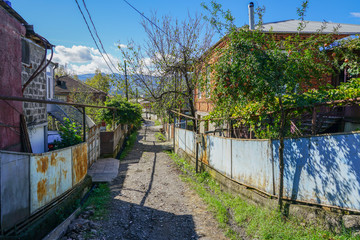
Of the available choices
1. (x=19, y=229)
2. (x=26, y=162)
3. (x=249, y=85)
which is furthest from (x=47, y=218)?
(x=249, y=85)

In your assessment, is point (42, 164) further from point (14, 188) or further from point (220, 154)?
point (220, 154)

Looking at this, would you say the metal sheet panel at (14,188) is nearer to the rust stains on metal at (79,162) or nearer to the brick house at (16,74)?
the brick house at (16,74)

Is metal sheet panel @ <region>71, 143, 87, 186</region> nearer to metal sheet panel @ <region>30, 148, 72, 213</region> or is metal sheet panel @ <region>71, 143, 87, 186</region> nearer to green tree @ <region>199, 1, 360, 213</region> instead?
metal sheet panel @ <region>30, 148, 72, 213</region>

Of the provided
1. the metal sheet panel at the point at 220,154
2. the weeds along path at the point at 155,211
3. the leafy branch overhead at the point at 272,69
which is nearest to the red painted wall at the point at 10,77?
the weeds along path at the point at 155,211

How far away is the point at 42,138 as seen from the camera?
281 inches

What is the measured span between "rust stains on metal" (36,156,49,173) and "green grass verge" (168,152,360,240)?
364 cm

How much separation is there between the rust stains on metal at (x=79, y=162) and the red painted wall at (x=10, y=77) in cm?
137

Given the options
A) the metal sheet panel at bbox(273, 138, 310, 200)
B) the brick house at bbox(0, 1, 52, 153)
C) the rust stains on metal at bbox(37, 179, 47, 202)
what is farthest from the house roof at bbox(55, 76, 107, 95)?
the metal sheet panel at bbox(273, 138, 310, 200)

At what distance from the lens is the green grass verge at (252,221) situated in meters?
3.99

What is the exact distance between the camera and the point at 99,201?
19.9ft

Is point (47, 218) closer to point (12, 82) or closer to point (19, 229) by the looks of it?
point (19, 229)

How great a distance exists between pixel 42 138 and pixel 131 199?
322cm

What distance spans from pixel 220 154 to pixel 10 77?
18.7 feet

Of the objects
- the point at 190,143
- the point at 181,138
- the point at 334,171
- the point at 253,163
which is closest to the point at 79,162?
the point at 253,163
